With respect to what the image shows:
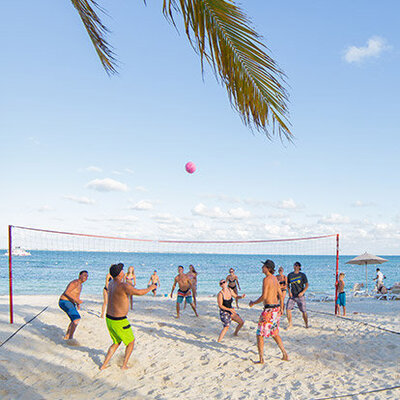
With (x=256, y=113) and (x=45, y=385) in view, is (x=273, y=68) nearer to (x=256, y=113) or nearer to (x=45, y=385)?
(x=256, y=113)

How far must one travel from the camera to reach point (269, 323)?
209 inches

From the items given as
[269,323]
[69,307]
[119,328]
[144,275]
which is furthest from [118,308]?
[144,275]

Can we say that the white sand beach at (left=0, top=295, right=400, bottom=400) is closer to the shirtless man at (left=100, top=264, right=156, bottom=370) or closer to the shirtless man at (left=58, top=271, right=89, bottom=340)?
the shirtless man at (left=58, top=271, right=89, bottom=340)

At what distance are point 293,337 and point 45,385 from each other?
4.35 meters

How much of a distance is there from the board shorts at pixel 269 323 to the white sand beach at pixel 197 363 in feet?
1.68

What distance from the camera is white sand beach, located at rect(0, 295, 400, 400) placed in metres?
4.67

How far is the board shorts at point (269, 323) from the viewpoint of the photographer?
530 centimetres

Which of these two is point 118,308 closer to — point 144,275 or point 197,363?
point 197,363

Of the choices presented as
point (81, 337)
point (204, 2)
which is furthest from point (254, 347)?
point (204, 2)

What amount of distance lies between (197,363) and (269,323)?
1365 mm

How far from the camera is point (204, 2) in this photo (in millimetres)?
2281

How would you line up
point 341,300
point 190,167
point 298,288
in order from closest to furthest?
point 298,288, point 190,167, point 341,300

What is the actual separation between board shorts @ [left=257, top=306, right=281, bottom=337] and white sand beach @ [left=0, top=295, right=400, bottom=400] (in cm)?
51

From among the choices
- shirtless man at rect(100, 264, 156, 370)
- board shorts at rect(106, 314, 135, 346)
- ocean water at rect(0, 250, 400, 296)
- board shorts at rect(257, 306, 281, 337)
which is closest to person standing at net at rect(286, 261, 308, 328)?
board shorts at rect(257, 306, 281, 337)
